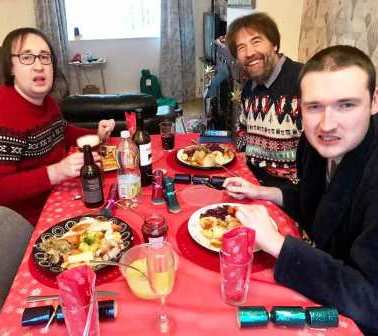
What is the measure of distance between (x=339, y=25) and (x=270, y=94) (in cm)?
55

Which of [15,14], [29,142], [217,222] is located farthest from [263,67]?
[15,14]

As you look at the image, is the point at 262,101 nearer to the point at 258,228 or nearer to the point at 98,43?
the point at 258,228

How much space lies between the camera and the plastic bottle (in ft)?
4.56

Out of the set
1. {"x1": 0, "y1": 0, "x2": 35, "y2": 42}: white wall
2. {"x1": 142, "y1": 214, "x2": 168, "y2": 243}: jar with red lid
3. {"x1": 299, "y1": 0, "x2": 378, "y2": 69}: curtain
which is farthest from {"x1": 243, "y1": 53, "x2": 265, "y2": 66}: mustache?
{"x1": 0, "y1": 0, "x2": 35, "y2": 42}: white wall

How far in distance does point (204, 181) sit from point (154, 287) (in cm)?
70

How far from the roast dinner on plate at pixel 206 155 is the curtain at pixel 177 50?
369 cm

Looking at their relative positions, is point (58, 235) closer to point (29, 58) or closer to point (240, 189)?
point (240, 189)

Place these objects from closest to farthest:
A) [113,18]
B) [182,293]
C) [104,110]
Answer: [182,293]
[104,110]
[113,18]

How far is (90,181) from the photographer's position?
4.32 feet

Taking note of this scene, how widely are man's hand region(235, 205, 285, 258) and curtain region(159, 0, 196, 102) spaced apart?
4.47 meters

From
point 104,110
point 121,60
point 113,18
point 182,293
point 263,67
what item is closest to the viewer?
point 182,293

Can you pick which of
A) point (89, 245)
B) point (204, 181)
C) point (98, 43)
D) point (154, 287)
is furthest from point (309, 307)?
point (98, 43)

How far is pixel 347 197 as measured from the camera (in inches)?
41.8

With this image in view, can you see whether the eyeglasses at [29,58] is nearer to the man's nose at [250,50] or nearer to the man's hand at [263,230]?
the man's nose at [250,50]
